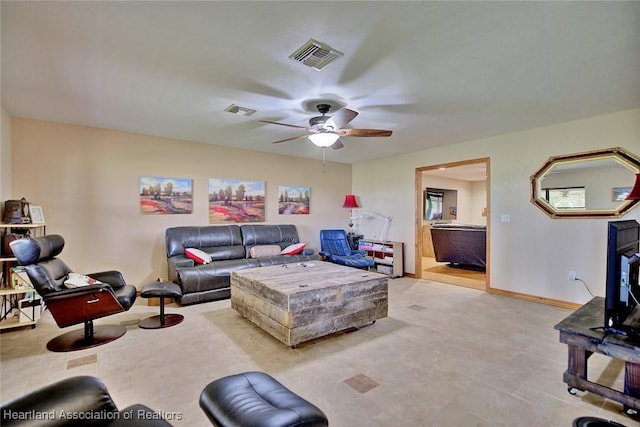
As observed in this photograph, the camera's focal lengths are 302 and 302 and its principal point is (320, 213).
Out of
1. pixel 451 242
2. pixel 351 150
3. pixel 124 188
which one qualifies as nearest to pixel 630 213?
pixel 451 242

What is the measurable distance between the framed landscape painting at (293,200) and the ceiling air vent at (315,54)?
157 inches

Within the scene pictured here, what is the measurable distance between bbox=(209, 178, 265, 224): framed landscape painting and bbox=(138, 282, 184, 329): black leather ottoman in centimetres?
209

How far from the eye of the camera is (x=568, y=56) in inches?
94.7

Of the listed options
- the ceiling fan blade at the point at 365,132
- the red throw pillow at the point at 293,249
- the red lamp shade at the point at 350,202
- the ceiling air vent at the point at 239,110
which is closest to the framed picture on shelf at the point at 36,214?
the ceiling air vent at the point at 239,110

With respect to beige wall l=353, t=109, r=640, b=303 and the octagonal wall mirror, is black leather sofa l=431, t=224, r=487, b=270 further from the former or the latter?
the octagonal wall mirror

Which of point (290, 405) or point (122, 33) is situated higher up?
point (122, 33)

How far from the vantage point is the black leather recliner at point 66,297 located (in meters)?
2.67

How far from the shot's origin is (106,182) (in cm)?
450

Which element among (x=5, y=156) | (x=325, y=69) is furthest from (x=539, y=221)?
(x=5, y=156)

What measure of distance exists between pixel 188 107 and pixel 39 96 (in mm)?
1478

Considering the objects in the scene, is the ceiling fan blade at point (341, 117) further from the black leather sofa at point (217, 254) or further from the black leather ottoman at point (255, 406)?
the black leather sofa at point (217, 254)

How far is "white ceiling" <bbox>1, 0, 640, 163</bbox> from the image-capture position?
6.27ft

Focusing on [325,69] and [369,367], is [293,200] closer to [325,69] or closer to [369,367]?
[325,69]

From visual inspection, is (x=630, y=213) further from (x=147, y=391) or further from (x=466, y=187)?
(x=466, y=187)
